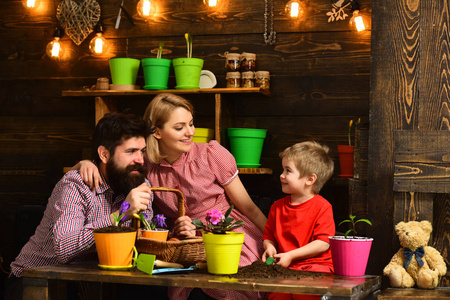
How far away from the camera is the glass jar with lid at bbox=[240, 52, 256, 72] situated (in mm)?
3566

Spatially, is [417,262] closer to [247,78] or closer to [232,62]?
[247,78]

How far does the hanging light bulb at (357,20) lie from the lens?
3.47 metres

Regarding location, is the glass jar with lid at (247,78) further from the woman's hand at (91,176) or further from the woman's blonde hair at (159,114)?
the woman's hand at (91,176)

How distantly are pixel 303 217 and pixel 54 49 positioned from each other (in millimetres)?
2286

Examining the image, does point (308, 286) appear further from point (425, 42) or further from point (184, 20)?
point (184, 20)

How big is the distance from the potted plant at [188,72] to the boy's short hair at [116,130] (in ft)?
3.69

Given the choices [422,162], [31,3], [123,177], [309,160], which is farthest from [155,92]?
[422,162]

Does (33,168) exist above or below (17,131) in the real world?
below

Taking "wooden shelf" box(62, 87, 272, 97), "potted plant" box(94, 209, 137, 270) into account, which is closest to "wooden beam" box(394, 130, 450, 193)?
"potted plant" box(94, 209, 137, 270)

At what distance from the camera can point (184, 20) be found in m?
3.85

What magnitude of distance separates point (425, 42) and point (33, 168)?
2885mm

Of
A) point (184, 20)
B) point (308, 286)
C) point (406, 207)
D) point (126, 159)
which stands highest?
point (184, 20)

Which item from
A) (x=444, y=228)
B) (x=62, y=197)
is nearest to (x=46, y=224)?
(x=62, y=197)

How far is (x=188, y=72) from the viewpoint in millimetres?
A: 3535
